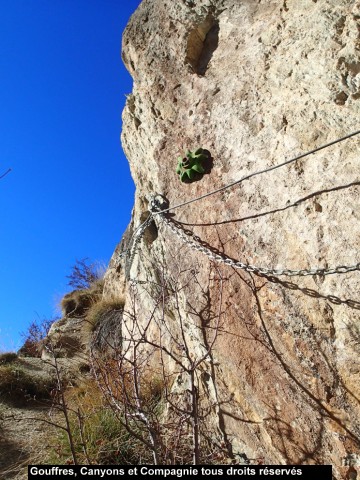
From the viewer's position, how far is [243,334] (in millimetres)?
2791

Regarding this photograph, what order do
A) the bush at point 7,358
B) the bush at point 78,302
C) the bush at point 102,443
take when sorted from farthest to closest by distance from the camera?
the bush at point 78,302, the bush at point 7,358, the bush at point 102,443

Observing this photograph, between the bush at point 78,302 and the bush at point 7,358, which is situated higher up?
the bush at point 78,302

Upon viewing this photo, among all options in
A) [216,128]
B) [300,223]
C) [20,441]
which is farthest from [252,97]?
[20,441]

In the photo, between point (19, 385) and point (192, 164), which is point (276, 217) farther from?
point (19, 385)

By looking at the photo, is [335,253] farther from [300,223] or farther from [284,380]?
[284,380]

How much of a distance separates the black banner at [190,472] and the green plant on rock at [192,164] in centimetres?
240

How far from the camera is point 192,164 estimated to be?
3.47 meters

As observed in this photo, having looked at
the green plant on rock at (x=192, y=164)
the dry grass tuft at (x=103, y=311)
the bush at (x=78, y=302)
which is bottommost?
the green plant on rock at (x=192, y=164)

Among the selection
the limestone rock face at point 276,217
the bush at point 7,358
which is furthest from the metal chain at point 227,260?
the bush at point 7,358

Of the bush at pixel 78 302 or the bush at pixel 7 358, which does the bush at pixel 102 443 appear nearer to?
the bush at pixel 7 358

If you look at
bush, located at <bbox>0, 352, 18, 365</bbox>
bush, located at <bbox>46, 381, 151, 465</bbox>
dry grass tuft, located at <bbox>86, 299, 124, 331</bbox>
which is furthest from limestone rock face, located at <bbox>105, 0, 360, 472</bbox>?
bush, located at <bbox>0, 352, 18, 365</bbox>

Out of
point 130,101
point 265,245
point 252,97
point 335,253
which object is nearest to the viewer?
point 335,253

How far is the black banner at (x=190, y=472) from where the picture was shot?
2.24m

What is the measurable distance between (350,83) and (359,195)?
0.89m
